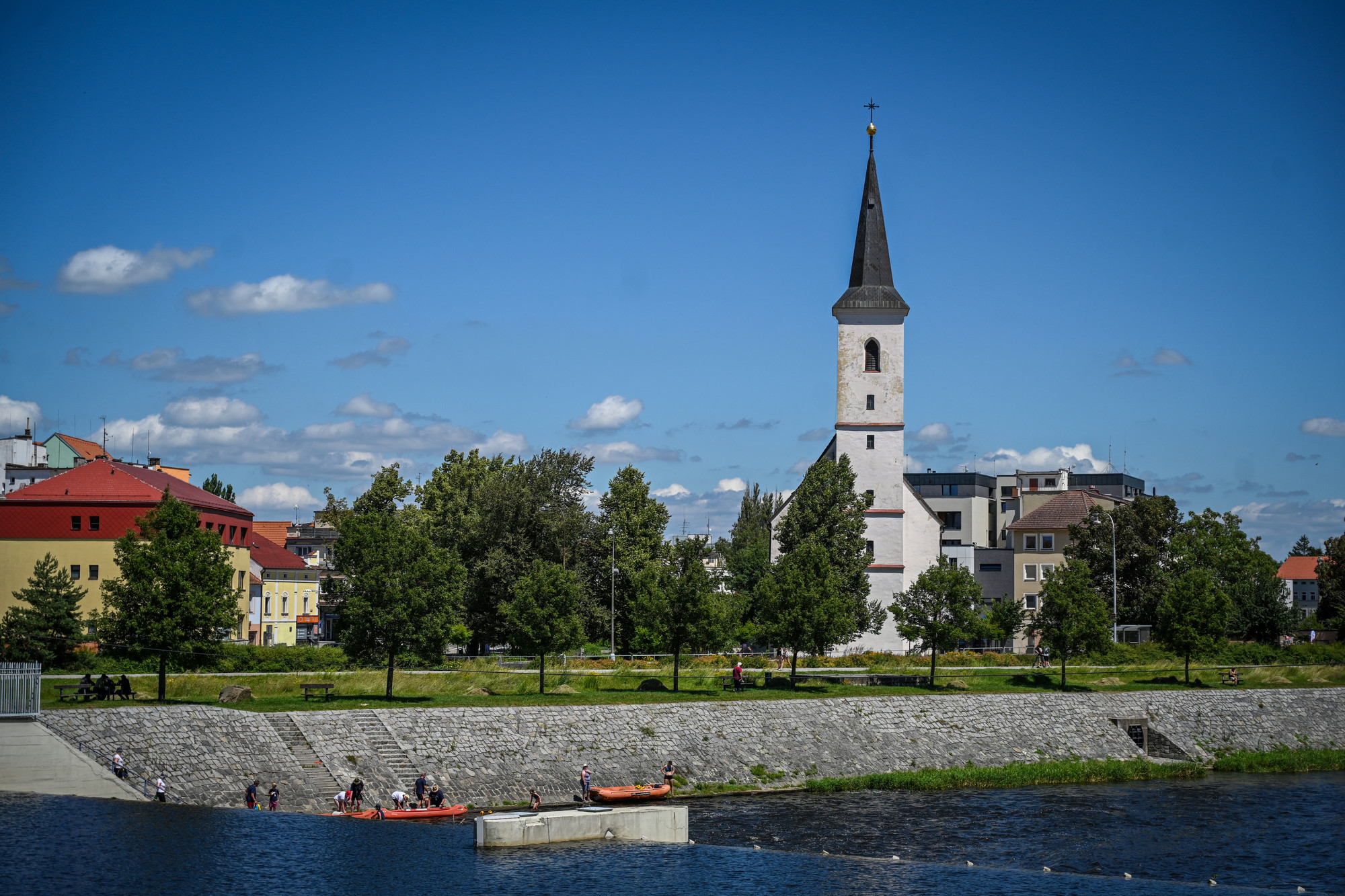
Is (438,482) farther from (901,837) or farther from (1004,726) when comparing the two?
(901,837)

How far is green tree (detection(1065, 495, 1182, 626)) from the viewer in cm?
8062

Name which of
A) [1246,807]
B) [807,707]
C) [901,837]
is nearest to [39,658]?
[807,707]

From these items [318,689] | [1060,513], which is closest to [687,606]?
[318,689]

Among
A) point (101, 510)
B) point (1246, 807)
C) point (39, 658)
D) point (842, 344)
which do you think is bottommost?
point (1246, 807)

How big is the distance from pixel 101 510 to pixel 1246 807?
58659mm

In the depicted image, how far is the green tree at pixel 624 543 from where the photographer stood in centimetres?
7844

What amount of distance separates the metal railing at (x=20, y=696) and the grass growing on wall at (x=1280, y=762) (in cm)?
4601

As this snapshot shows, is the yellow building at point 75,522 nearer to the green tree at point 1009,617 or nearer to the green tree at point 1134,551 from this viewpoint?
the green tree at point 1009,617

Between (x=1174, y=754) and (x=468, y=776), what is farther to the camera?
(x=1174, y=754)

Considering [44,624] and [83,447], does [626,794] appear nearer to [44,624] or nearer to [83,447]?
[44,624]

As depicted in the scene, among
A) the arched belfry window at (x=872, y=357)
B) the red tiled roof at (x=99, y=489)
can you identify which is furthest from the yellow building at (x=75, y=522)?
the arched belfry window at (x=872, y=357)

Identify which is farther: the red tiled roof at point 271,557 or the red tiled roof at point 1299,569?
the red tiled roof at point 1299,569

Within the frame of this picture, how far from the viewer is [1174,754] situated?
53844 millimetres

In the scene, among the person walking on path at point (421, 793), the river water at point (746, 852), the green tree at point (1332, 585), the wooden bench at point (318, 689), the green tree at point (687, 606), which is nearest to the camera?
the river water at point (746, 852)
